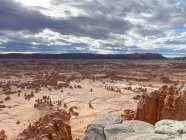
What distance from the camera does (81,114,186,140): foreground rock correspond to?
22.9 ft

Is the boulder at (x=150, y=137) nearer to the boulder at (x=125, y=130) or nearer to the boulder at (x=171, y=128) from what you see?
the boulder at (x=171, y=128)

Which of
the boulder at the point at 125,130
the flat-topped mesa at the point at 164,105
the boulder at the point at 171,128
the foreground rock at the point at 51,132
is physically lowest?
the foreground rock at the point at 51,132

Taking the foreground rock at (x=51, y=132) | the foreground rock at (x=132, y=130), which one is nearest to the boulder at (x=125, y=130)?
the foreground rock at (x=132, y=130)

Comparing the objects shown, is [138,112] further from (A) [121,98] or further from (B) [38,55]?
(B) [38,55]

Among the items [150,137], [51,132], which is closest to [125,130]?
[150,137]

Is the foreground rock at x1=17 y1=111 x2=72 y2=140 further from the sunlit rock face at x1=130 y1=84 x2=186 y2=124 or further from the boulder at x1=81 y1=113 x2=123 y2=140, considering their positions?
the boulder at x1=81 y1=113 x2=123 y2=140

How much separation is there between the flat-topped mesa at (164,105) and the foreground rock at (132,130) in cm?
551

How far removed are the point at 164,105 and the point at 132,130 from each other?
21.8ft

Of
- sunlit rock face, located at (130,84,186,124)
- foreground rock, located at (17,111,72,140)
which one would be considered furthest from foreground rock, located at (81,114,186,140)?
sunlit rock face, located at (130,84,186,124)

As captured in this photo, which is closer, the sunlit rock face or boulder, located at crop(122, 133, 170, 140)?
boulder, located at crop(122, 133, 170, 140)

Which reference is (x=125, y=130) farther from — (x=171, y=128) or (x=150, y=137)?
(x=171, y=128)

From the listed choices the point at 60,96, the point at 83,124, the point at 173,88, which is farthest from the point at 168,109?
the point at 60,96

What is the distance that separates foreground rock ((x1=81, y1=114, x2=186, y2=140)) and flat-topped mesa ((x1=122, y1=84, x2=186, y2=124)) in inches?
217

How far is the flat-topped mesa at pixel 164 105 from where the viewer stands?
1312cm
